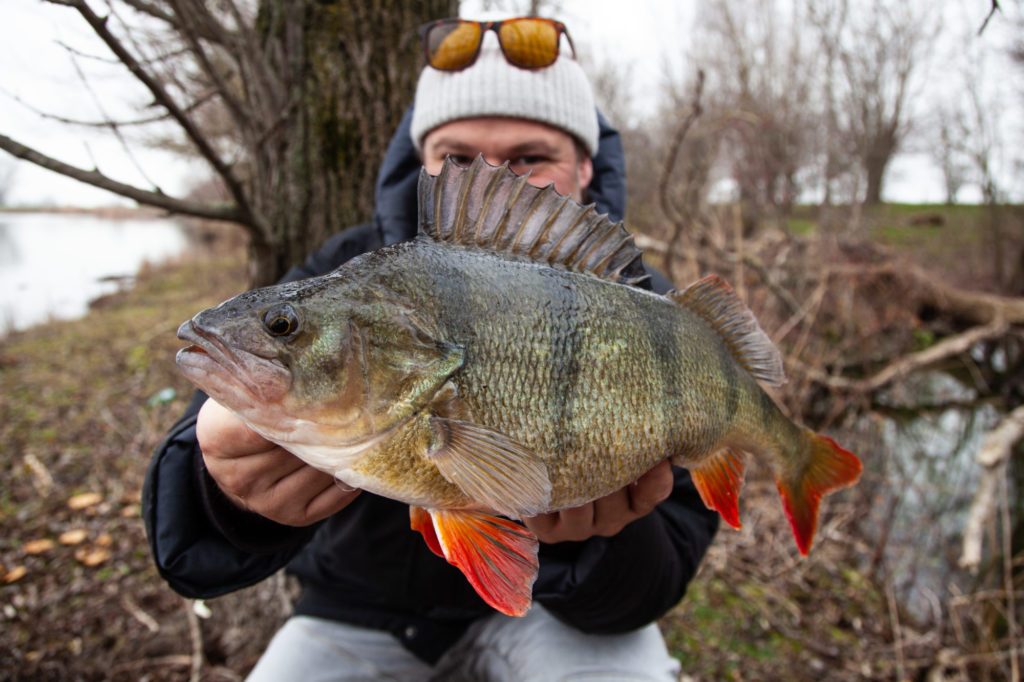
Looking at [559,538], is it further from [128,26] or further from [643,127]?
[643,127]

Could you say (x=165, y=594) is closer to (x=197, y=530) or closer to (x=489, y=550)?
(x=197, y=530)

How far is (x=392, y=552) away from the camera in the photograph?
206 cm

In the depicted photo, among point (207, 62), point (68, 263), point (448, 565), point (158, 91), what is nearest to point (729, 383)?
point (448, 565)

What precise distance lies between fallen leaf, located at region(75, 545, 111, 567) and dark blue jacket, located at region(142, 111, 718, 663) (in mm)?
1537

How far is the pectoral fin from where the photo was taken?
1.09 m

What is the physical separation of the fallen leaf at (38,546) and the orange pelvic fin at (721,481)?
338 centimetres

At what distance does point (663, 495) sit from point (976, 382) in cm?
798

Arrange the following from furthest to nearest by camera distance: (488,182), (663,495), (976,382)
A: (976,382) → (663,495) → (488,182)

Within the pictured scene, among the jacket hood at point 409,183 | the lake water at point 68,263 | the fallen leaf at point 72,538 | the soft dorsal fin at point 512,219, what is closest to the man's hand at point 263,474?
the soft dorsal fin at point 512,219

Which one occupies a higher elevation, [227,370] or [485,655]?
[227,370]

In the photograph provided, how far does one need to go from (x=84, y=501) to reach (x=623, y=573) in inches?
131

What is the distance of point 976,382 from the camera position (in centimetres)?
730

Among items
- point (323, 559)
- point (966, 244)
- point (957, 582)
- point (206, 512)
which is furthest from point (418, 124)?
point (966, 244)

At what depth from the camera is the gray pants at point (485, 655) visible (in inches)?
77.9
